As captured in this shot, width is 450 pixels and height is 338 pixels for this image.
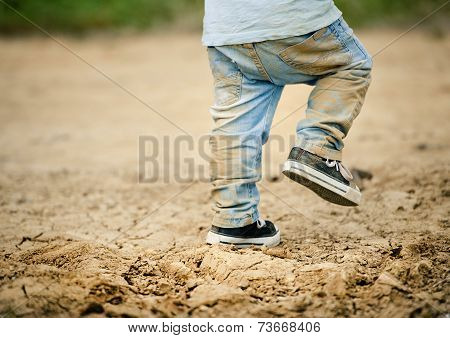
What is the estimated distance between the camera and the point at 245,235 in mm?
2447

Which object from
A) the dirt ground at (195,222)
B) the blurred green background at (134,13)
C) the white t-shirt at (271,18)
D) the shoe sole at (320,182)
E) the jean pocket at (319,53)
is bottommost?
the dirt ground at (195,222)

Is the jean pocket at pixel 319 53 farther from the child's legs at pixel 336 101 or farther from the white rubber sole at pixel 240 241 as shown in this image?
the white rubber sole at pixel 240 241

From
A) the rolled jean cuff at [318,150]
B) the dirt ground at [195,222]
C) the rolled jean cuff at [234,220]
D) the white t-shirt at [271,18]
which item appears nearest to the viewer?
the dirt ground at [195,222]

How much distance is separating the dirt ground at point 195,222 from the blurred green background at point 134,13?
96.4 inches

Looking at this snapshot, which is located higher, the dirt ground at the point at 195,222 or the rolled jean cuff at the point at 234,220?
the rolled jean cuff at the point at 234,220

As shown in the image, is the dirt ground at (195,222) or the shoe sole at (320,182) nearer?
the dirt ground at (195,222)

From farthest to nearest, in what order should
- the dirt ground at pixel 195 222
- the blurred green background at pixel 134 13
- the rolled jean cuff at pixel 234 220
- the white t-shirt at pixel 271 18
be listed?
the blurred green background at pixel 134 13, the rolled jean cuff at pixel 234 220, the white t-shirt at pixel 271 18, the dirt ground at pixel 195 222

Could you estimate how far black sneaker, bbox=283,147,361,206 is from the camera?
2.23 m

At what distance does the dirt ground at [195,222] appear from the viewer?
1.98 m

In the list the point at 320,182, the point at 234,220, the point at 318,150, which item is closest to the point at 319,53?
the point at 318,150

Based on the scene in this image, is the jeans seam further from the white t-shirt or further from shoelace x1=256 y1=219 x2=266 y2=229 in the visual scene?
shoelace x1=256 y1=219 x2=266 y2=229

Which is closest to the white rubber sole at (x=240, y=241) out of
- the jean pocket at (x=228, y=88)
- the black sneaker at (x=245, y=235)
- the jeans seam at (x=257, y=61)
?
the black sneaker at (x=245, y=235)

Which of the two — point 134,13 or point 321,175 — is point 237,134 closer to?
point 321,175

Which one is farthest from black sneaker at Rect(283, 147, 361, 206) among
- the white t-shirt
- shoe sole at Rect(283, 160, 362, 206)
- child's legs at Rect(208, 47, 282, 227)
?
the white t-shirt
